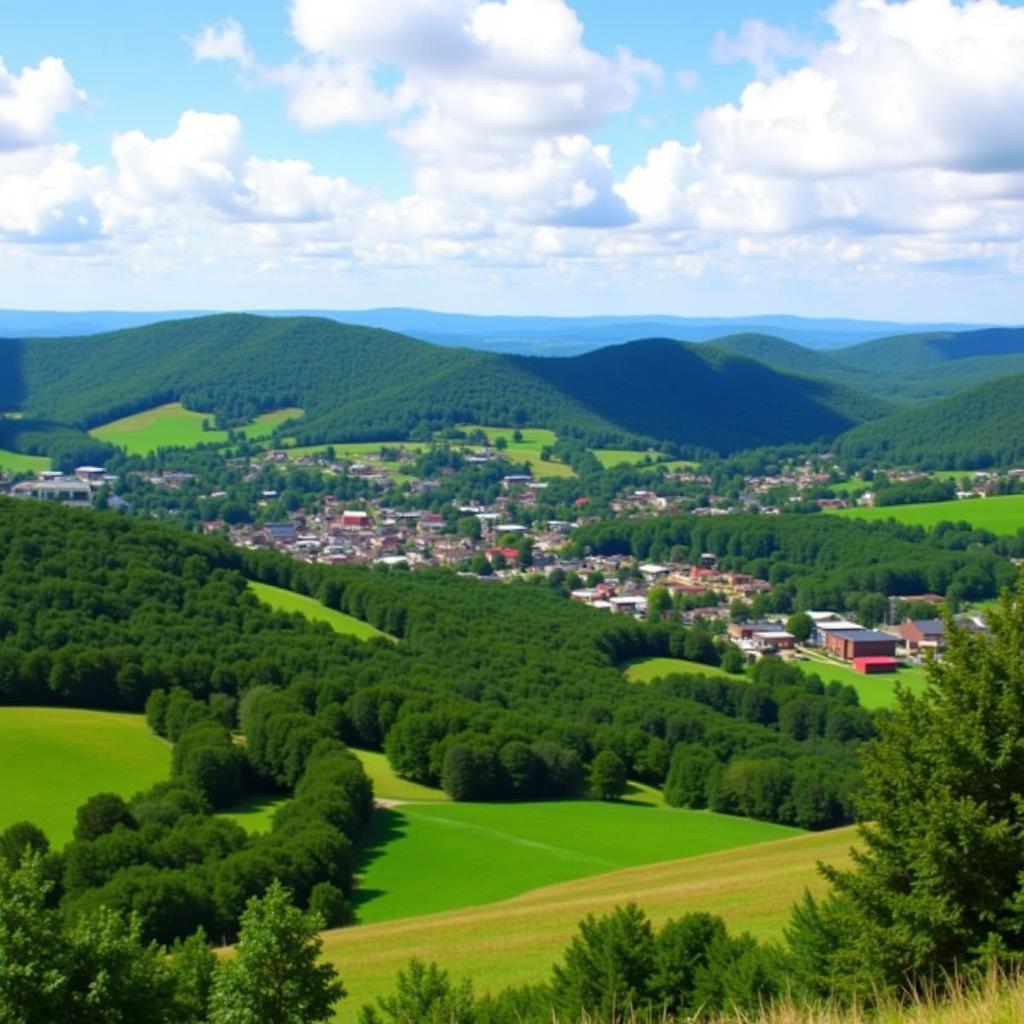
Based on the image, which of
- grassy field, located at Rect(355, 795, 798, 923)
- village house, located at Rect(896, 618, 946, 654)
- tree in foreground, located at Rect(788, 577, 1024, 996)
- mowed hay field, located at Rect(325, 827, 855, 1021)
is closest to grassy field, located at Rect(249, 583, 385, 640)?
grassy field, located at Rect(355, 795, 798, 923)

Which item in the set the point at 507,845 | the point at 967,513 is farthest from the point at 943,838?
the point at 967,513

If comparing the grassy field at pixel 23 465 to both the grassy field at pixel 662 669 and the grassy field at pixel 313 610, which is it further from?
the grassy field at pixel 662 669

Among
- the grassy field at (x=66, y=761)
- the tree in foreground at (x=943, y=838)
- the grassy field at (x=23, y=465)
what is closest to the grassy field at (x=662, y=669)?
the grassy field at (x=66, y=761)

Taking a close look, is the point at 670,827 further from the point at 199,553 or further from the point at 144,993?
the point at 199,553

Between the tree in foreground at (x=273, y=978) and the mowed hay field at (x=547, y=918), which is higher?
the tree in foreground at (x=273, y=978)

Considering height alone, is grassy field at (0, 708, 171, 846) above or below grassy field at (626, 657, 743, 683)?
above

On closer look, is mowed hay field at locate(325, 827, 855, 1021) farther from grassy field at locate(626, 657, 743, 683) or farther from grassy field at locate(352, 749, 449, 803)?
grassy field at locate(626, 657, 743, 683)
